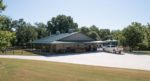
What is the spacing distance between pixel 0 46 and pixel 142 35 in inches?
1404

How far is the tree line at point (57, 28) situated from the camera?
14.3 m

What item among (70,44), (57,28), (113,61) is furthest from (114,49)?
(57,28)

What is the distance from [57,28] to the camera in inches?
3174

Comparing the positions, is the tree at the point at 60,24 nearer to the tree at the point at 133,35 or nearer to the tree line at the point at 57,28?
the tree line at the point at 57,28

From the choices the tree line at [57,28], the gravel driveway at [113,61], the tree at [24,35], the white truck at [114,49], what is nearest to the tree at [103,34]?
the tree line at [57,28]

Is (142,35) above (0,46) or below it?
above

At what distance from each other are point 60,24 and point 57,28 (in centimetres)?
210

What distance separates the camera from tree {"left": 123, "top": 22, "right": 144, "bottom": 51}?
140 ft

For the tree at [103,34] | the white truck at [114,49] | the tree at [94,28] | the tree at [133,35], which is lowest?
the white truck at [114,49]

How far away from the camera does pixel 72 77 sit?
499 inches

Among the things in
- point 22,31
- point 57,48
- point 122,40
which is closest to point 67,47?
point 57,48

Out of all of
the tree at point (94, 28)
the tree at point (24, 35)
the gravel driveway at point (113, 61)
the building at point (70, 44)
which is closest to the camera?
the gravel driveway at point (113, 61)

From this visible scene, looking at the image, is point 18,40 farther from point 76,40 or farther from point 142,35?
point 142,35

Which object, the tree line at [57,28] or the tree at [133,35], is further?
the tree at [133,35]
